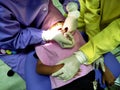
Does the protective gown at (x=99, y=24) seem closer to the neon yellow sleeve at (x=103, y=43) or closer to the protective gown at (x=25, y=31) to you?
the neon yellow sleeve at (x=103, y=43)

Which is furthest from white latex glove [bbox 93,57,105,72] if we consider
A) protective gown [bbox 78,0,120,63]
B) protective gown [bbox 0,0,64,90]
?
protective gown [bbox 0,0,64,90]

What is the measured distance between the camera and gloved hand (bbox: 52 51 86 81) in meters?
1.08

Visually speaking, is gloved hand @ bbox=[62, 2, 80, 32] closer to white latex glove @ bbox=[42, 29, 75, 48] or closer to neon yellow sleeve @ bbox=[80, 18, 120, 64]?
white latex glove @ bbox=[42, 29, 75, 48]

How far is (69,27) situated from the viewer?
1.30 metres

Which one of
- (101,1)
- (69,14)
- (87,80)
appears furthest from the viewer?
(69,14)

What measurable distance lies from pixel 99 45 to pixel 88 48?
0.06 m

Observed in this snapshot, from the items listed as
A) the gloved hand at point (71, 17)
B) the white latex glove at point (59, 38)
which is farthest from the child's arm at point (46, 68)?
the gloved hand at point (71, 17)

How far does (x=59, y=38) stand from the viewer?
119 centimetres

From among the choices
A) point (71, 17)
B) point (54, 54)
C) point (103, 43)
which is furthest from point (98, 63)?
point (71, 17)

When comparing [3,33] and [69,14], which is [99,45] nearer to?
[69,14]

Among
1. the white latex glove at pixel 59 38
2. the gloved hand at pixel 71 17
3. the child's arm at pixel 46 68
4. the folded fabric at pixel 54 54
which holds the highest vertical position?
the gloved hand at pixel 71 17

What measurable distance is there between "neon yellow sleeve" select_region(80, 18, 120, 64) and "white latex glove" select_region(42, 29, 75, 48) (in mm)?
82

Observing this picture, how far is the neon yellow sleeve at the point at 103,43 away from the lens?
1.15 metres

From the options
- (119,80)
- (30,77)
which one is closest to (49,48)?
(30,77)
